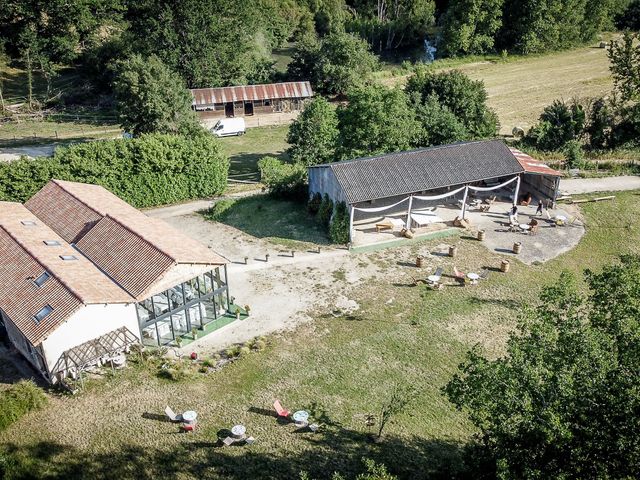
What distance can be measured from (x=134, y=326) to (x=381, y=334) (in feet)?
37.4

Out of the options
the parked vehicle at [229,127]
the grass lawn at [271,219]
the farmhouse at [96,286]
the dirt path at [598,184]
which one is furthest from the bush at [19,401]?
the parked vehicle at [229,127]

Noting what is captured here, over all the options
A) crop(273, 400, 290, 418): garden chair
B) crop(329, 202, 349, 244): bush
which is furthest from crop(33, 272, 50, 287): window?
crop(329, 202, 349, 244): bush

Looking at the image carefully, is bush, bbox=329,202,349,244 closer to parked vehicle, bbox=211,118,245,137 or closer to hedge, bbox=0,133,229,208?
hedge, bbox=0,133,229,208

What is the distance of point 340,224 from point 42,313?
1747cm

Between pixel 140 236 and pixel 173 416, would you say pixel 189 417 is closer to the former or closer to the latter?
pixel 173 416

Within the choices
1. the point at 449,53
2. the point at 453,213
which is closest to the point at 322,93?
the point at 449,53

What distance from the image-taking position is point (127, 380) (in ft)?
78.5

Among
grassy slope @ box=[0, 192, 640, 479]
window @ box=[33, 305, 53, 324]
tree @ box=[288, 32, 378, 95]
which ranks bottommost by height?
grassy slope @ box=[0, 192, 640, 479]

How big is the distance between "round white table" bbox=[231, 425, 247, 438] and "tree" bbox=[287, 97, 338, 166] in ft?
85.9

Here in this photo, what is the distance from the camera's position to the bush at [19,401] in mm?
21281

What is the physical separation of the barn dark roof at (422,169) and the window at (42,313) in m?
17.1

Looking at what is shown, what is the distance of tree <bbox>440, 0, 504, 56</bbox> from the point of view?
246 feet

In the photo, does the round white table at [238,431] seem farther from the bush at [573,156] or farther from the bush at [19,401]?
the bush at [573,156]

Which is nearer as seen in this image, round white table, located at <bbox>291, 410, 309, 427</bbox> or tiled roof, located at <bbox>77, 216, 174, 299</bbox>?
round white table, located at <bbox>291, 410, 309, 427</bbox>
